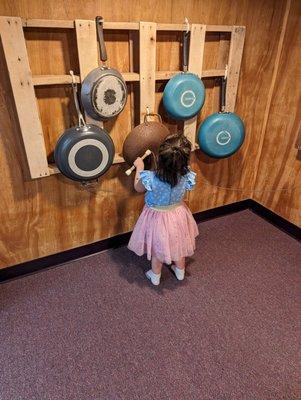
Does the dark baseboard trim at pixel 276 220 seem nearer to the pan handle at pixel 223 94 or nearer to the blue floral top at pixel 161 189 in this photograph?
the pan handle at pixel 223 94

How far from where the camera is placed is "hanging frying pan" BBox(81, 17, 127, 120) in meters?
1.36

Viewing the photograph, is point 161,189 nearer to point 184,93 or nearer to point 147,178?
point 147,178

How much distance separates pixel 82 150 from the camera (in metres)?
1.45

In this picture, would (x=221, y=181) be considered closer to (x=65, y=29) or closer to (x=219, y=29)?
(x=219, y=29)

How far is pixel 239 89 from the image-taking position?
2.00 metres

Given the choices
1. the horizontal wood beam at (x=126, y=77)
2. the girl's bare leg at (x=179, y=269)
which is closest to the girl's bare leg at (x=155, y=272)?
the girl's bare leg at (x=179, y=269)

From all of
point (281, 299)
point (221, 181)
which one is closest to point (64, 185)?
point (221, 181)

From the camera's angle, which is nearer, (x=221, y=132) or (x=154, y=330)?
(x=154, y=330)

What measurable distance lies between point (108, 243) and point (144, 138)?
2.80ft

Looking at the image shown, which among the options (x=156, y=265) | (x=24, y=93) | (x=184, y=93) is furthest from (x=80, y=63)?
(x=156, y=265)

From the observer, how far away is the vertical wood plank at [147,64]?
1454 millimetres

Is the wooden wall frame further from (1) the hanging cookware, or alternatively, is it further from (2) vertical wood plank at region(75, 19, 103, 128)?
(1) the hanging cookware

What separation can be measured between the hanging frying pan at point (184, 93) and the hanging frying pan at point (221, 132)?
18 centimetres

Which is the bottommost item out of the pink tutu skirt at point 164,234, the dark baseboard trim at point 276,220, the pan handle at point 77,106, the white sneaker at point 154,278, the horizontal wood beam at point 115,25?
the white sneaker at point 154,278
